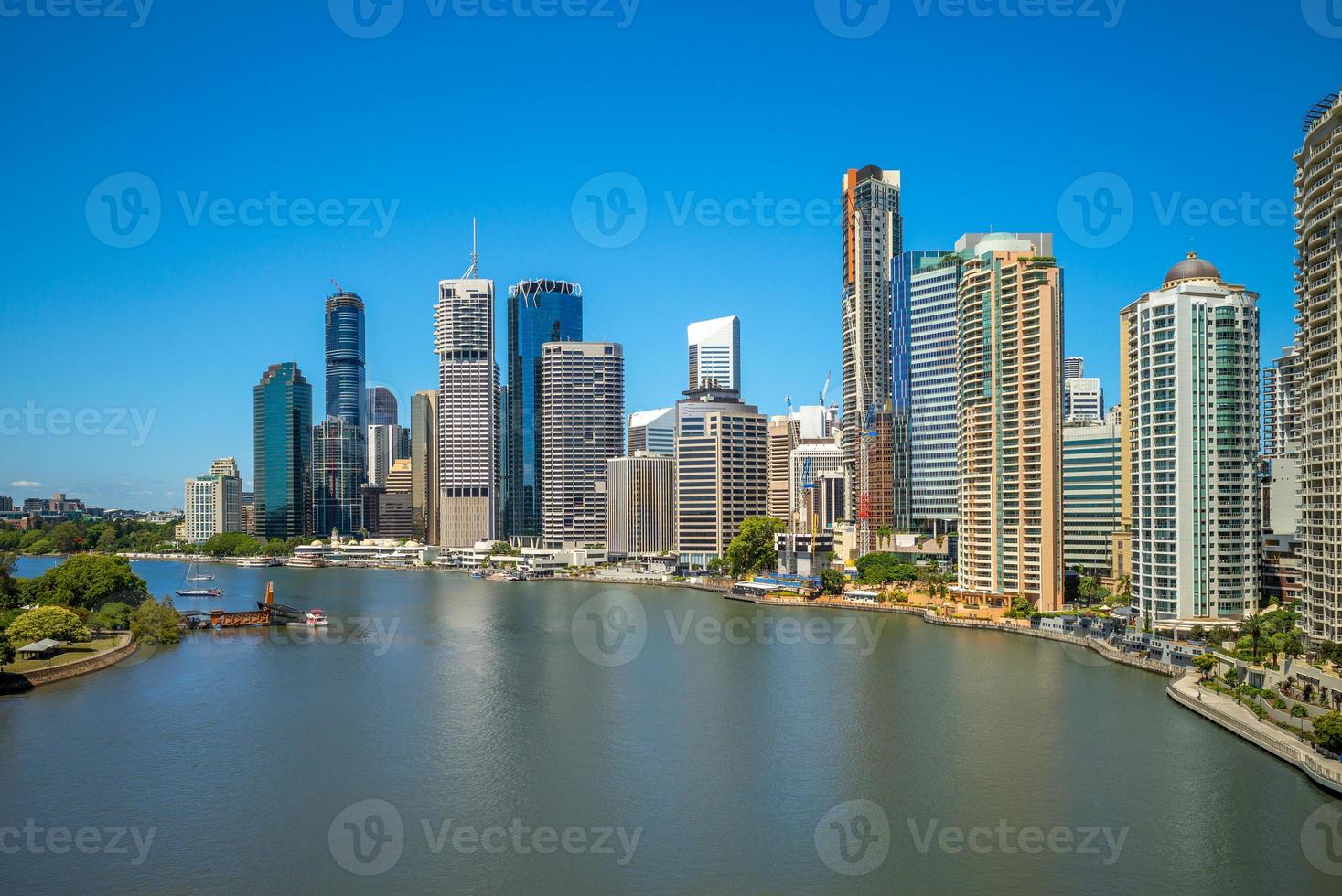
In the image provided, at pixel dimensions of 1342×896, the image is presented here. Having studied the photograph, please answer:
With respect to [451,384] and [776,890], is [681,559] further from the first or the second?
[776,890]

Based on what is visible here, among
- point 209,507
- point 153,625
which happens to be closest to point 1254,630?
Result: point 153,625

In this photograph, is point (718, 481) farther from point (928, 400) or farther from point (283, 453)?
point (283, 453)

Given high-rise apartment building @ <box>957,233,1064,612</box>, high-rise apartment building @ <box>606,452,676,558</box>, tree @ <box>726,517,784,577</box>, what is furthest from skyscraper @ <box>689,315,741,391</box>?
high-rise apartment building @ <box>957,233,1064,612</box>

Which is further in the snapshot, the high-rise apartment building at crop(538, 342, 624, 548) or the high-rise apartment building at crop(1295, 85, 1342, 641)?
the high-rise apartment building at crop(538, 342, 624, 548)

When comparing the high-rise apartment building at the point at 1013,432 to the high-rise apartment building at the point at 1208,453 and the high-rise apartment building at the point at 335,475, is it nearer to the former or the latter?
the high-rise apartment building at the point at 1208,453

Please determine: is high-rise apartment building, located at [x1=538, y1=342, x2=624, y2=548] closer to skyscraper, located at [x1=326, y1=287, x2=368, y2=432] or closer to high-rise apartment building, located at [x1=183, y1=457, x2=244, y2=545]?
skyscraper, located at [x1=326, y1=287, x2=368, y2=432]

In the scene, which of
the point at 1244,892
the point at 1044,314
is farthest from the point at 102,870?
the point at 1044,314
